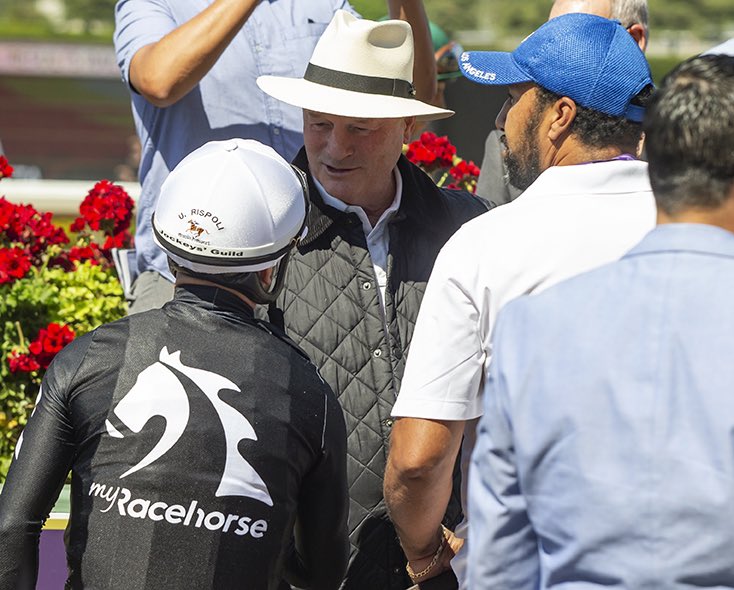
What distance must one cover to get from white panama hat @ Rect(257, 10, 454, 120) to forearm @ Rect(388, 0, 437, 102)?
492mm

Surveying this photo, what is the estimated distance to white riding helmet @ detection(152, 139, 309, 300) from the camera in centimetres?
220

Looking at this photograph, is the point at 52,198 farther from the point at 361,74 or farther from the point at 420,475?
the point at 420,475

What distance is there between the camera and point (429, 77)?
373cm

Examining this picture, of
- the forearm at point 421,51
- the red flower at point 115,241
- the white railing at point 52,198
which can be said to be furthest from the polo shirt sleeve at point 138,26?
the white railing at point 52,198

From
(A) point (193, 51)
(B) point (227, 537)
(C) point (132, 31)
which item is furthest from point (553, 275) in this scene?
(C) point (132, 31)

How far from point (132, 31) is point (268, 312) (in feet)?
4.30

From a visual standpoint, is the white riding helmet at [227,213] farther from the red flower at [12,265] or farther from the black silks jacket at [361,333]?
the red flower at [12,265]

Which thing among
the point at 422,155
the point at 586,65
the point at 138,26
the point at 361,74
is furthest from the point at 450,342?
the point at 422,155

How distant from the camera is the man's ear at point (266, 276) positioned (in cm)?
229

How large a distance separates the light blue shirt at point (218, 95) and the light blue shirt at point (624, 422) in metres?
2.10

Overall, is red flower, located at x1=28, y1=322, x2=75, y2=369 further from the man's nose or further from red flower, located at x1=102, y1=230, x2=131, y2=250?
the man's nose

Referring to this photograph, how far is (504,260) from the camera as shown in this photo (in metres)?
2.12

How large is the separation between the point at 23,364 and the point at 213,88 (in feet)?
3.58

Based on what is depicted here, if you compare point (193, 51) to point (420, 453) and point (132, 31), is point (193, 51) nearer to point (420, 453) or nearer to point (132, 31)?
point (132, 31)
